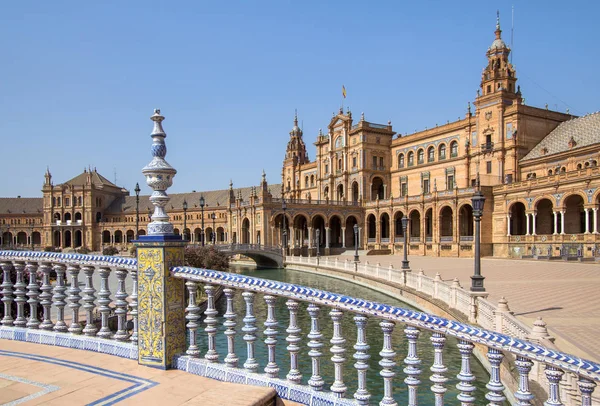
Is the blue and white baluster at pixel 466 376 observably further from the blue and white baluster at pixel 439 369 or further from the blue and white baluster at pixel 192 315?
the blue and white baluster at pixel 192 315

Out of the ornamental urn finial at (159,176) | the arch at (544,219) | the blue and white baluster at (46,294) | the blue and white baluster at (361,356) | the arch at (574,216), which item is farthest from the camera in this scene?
the arch at (544,219)

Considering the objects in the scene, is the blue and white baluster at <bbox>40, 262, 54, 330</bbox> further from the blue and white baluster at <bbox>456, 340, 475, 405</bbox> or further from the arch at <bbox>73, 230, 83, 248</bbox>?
the arch at <bbox>73, 230, 83, 248</bbox>

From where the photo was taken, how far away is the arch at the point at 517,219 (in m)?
44.0

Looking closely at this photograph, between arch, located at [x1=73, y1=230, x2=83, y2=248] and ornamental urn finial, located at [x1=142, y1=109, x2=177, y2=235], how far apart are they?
9842 centimetres

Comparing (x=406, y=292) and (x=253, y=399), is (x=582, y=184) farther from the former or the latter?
(x=253, y=399)

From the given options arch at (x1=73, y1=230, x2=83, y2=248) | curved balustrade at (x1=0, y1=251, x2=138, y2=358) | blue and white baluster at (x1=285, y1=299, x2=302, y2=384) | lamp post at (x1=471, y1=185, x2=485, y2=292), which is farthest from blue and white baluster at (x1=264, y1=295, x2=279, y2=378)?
arch at (x1=73, y1=230, x2=83, y2=248)

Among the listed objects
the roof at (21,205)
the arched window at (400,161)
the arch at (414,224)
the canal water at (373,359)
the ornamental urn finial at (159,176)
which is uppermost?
the arched window at (400,161)

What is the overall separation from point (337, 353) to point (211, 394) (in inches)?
45.5

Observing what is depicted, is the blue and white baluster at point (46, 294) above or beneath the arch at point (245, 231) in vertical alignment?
above

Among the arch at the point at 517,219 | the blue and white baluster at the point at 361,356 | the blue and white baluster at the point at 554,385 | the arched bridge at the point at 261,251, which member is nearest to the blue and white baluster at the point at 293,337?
the blue and white baluster at the point at 361,356

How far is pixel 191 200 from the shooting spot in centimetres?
9594

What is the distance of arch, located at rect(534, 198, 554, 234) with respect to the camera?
42.0 m

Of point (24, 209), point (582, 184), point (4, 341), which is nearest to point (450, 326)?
point (4, 341)

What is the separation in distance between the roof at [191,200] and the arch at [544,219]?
2053 inches
